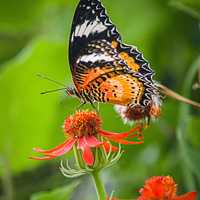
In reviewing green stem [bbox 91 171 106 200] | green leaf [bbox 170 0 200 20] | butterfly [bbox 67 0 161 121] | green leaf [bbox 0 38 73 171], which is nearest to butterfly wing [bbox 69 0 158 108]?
butterfly [bbox 67 0 161 121]

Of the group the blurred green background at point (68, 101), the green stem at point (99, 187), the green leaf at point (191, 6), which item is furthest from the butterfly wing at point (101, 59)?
the blurred green background at point (68, 101)

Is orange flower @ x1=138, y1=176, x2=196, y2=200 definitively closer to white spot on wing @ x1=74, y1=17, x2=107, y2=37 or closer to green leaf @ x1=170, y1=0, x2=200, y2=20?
white spot on wing @ x1=74, y1=17, x2=107, y2=37

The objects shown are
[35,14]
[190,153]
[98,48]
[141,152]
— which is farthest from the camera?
[35,14]

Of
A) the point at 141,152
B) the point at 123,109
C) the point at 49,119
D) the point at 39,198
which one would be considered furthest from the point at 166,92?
the point at 49,119

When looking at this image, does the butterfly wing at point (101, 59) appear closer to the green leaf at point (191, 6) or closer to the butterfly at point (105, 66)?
the butterfly at point (105, 66)

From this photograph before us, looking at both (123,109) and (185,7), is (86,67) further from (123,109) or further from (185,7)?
(185,7)

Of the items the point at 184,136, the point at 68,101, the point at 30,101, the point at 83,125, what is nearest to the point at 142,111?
the point at 83,125

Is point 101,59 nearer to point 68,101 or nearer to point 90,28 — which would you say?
point 90,28
